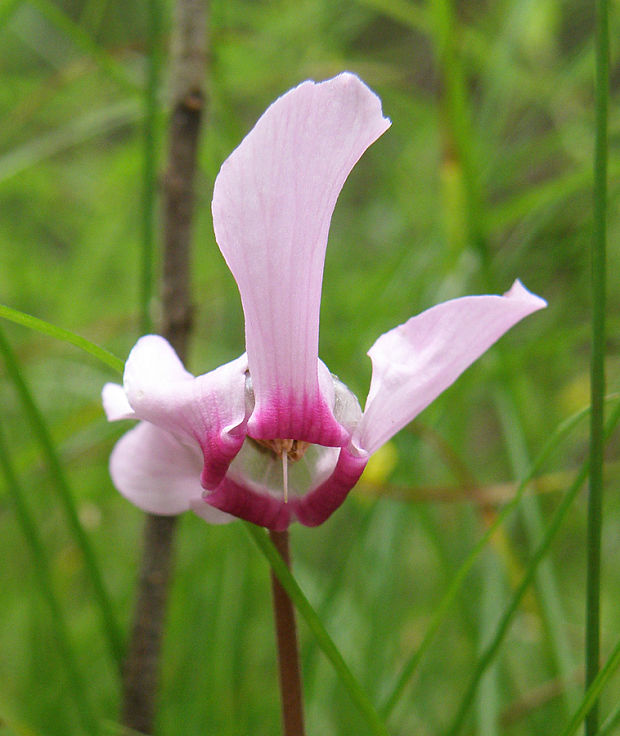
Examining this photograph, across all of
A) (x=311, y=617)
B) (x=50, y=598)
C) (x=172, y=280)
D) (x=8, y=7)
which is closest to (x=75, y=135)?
(x=8, y=7)

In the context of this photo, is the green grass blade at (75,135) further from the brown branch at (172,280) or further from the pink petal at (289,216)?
the pink petal at (289,216)

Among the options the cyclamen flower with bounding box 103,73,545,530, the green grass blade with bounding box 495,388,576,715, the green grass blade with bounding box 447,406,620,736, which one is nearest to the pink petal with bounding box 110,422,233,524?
the cyclamen flower with bounding box 103,73,545,530

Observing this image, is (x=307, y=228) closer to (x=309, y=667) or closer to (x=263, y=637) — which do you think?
(x=309, y=667)

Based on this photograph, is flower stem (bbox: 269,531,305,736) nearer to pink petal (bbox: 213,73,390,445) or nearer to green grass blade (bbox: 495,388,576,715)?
pink petal (bbox: 213,73,390,445)

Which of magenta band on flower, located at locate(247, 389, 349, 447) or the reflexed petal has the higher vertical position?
the reflexed petal

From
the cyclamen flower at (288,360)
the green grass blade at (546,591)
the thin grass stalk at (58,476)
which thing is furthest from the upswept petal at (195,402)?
the green grass blade at (546,591)
